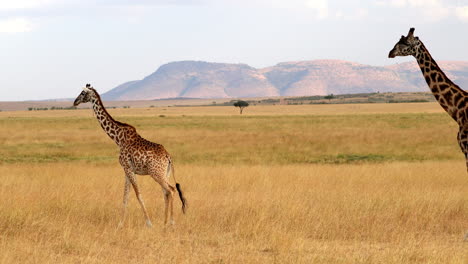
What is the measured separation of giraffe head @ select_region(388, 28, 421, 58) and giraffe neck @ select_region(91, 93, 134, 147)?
5029mm

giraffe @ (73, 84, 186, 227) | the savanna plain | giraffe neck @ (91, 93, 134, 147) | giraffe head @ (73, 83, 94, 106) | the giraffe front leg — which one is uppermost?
giraffe head @ (73, 83, 94, 106)

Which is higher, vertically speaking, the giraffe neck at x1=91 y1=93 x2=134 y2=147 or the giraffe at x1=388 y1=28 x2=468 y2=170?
the giraffe at x1=388 y1=28 x2=468 y2=170

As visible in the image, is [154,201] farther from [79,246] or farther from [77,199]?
[79,246]

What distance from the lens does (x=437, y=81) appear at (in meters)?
11.0

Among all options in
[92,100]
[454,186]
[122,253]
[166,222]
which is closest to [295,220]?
[166,222]

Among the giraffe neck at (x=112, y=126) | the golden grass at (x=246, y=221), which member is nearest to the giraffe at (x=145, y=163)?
the giraffe neck at (x=112, y=126)

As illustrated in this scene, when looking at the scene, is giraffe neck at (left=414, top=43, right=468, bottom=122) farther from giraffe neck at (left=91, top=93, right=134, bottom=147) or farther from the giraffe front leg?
giraffe neck at (left=91, top=93, right=134, bottom=147)

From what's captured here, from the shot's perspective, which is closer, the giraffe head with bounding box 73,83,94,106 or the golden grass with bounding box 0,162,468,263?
the golden grass with bounding box 0,162,468,263

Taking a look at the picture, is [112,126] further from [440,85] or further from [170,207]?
[440,85]

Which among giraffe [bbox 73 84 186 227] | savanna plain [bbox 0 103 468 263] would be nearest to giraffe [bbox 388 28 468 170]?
savanna plain [bbox 0 103 468 263]

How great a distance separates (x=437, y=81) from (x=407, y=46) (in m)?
0.88

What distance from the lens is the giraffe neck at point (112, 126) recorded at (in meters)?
11.2

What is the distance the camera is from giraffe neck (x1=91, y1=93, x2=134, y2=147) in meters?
11.2

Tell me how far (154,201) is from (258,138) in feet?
83.2
